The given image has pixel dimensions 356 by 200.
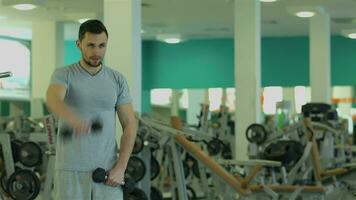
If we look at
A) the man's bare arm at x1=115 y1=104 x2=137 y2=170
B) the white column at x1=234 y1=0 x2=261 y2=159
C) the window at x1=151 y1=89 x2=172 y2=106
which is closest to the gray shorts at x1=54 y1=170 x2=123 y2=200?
the man's bare arm at x1=115 y1=104 x2=137 y2=170

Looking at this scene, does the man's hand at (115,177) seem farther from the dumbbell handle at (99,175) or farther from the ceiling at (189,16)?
the ceiling at (189,16)

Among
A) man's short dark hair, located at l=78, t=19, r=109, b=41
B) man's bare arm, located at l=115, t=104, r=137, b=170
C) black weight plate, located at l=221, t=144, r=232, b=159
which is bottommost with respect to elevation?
black weight plate, located at l=221, t=144, r=232, b=159

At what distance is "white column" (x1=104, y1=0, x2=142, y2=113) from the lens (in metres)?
6.14

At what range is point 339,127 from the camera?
30.5 ft

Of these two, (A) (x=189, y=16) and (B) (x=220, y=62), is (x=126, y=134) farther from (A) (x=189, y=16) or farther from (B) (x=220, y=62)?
(B) (x=220, y=62)

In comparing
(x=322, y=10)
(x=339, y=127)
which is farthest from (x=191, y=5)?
(x=339, y=127)

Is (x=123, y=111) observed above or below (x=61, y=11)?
below

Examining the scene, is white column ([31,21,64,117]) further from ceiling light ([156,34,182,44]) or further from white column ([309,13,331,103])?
white column ([309,13,331,103])

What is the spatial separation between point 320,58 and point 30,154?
572 centimetres

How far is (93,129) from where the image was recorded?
8.42 ft

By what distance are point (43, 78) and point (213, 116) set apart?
3.51 m

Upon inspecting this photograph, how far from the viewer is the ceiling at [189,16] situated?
974cm

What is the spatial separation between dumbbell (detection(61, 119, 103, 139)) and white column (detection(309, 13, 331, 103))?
8209mm

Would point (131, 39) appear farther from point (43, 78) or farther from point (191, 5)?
point (43, 78)
